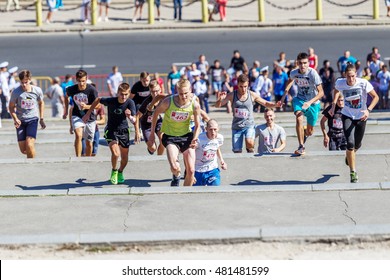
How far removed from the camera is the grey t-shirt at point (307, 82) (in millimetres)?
17594

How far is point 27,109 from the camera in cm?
1797

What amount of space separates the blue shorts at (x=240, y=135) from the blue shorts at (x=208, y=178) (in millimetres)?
2454

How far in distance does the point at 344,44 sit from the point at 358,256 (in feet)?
84.2

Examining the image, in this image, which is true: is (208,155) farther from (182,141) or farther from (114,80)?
(114,80)

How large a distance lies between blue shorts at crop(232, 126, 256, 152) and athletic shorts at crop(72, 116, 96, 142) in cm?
250

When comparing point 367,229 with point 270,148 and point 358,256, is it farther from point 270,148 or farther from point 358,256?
point 270,148

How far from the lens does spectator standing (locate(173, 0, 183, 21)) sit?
128 feet

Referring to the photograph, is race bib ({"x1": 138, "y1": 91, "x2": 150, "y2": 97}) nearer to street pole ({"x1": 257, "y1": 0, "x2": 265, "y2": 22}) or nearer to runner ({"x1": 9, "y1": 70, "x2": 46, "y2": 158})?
runner ({"x1": 9, "y1": 70, "x2": 46, "y2": 158})

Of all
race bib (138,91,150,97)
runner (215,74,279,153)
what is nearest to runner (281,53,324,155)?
runner (215,74,279,153)

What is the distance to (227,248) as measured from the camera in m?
12.6

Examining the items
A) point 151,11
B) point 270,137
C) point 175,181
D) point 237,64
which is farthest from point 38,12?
point 175,181

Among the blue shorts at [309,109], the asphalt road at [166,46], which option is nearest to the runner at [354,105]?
the blue shorts at [309,109]

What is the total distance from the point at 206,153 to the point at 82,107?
121 inches

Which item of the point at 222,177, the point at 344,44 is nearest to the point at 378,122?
the point at 222,177
